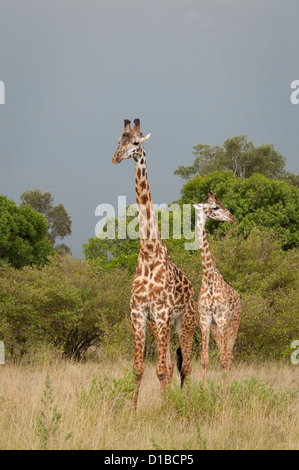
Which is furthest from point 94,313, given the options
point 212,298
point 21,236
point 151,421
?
point 21,236

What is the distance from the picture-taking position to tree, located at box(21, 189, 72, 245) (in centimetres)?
5697

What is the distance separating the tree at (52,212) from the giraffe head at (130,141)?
51222mm

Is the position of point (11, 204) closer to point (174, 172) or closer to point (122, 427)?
point (174, 172)

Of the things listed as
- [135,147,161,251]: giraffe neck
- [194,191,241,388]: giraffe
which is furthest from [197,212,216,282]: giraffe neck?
[135,147,161,251]: giraffe neck

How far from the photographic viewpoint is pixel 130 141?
6.66 meters

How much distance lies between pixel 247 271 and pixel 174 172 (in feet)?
132

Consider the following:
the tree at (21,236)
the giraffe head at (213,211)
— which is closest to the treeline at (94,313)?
the giraffe head at (213,211)

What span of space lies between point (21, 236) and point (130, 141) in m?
30.6

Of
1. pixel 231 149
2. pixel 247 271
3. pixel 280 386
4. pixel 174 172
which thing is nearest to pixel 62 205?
pixel 174 172

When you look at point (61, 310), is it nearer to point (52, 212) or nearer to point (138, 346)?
point (138, 346)

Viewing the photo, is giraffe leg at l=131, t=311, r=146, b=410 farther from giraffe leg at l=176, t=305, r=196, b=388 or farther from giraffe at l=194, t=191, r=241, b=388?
giraffe at l=194, t=191, r=241, b=388

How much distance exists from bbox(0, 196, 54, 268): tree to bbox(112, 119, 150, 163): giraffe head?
1101 inches

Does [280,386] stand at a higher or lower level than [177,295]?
A: lower

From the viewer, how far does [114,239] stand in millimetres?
29969
